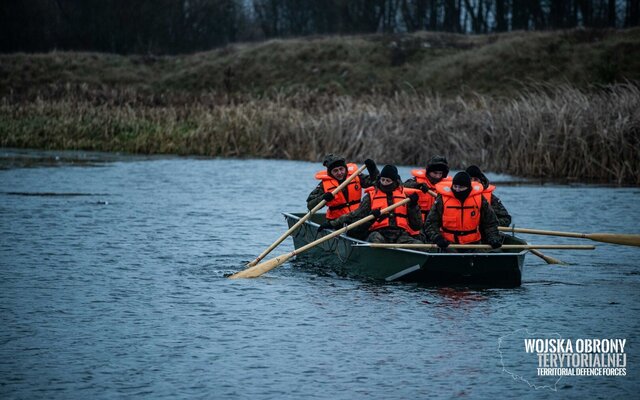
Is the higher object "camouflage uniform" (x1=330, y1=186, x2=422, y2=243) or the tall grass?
the tall grass

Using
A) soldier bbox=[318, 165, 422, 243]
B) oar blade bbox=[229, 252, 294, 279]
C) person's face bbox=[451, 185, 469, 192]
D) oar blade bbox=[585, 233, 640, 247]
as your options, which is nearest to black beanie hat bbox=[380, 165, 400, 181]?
soldier bbox=[318, 165, 422, 243]

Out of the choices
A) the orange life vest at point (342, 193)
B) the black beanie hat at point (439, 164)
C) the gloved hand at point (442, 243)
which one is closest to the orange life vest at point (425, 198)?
the black beanie hat at point (439, 164)

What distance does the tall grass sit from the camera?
915 inches

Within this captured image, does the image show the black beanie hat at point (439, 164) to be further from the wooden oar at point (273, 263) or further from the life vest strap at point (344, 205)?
the life vest strap at point (344, 205)

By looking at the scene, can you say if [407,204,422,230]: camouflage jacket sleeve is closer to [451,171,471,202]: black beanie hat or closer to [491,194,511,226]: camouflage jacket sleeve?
[451,171,471,202]: black beanie hat

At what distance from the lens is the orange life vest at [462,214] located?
39.4 ft

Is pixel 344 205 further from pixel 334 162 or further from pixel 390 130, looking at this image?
pixel 390 130

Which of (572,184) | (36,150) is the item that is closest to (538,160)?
(572,184)

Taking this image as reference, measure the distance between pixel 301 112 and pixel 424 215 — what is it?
17.8m

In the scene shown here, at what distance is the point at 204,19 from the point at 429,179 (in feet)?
233

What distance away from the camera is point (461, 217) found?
12078 millimetres

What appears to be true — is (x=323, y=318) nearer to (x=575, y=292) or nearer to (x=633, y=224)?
(x=575, y=292)

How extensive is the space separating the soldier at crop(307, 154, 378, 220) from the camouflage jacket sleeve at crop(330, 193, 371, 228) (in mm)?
842

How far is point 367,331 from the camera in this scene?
10.1m
